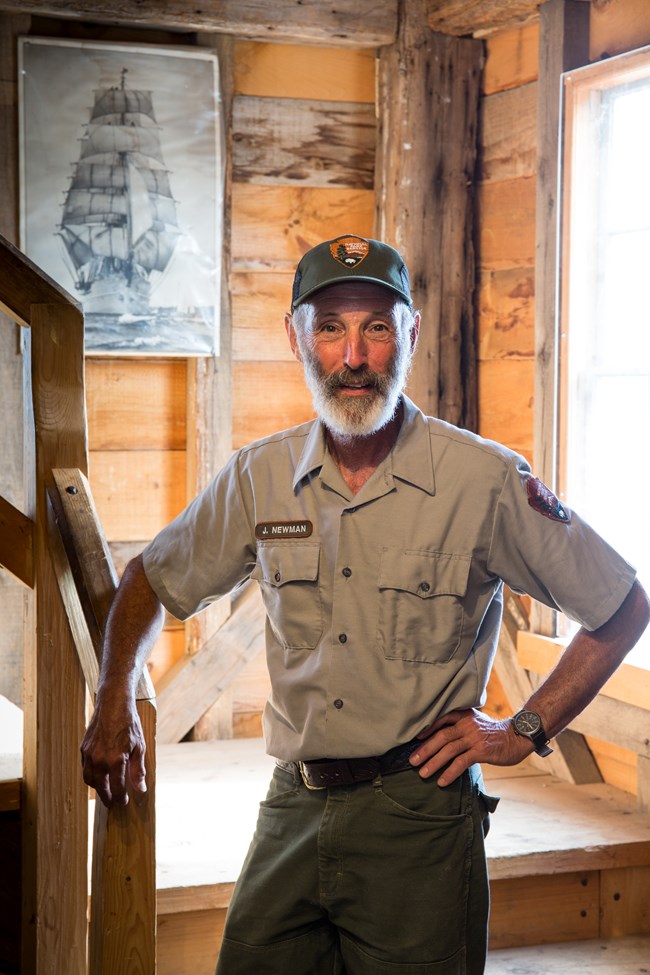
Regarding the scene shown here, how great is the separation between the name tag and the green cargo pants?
0.44 metres

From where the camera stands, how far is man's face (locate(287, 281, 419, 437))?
2.16 metres

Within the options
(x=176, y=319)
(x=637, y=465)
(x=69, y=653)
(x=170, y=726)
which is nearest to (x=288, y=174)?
(x=176, y=319)

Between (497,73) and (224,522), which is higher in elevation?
(497,73)

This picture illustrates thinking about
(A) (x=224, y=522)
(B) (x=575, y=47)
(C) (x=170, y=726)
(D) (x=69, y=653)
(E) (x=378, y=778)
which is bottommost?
(C) (x=170, y=726)

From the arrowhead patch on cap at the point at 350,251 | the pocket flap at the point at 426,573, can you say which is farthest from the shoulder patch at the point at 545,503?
the arrowhead patch on cap at the point at 350,251

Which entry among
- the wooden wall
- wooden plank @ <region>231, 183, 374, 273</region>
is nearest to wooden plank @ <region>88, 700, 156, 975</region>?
the wooden wall

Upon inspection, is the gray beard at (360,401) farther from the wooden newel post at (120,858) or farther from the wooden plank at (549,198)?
the wooden plank at (549,198)

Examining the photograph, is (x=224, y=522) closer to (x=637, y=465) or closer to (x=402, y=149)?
(x=637, y=465)

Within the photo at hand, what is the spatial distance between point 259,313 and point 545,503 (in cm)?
228

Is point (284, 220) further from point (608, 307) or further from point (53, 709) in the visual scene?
point (53, 709)

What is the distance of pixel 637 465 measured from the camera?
3.53m

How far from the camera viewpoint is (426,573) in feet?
6.93

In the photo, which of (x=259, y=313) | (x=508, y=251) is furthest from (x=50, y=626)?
(x=508, y=251)

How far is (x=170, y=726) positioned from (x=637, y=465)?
187 cm
